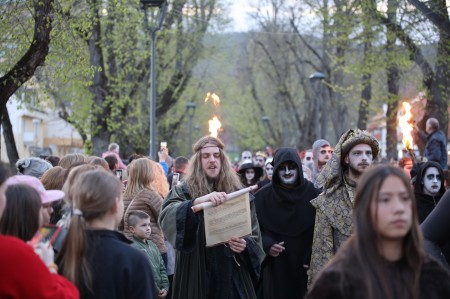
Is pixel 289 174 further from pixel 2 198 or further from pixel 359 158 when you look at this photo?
pixel 2 198

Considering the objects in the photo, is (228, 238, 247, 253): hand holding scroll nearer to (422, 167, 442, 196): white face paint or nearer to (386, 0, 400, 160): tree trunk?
(422, 167, 442, 196): white face paint

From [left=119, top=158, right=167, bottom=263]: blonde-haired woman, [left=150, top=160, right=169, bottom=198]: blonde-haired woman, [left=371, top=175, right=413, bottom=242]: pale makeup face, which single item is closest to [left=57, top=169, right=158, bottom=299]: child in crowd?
[left=371, top=175, right=413, bottom=242]: pale makeup face

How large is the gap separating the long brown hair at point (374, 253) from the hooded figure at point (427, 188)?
540 centimetres

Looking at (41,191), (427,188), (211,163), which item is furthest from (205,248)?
(427,188)

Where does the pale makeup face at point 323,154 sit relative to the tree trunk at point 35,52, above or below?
below

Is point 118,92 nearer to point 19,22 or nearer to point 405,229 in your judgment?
point 19,22

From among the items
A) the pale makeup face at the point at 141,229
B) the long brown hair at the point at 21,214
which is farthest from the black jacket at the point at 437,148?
the long brown hair at the point at 21,214

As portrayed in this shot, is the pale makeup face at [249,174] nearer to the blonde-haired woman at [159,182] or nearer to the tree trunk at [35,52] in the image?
the tree trunk at [35,52]

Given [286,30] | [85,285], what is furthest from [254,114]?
[85,285]

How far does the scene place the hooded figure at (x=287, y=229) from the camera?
823cm

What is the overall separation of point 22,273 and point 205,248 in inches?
128

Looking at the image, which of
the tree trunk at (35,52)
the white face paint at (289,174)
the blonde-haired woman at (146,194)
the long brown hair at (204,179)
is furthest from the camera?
the tree trunk at (35,52)

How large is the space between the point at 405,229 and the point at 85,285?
5.24 feet

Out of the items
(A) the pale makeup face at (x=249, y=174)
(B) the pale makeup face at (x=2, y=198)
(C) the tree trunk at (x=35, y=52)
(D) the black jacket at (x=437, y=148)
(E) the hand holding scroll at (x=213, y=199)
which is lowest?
(A) the pale makeup face at (x=249, y=174)
